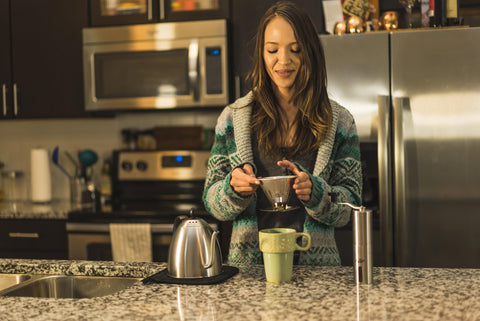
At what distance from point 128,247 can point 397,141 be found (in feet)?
4.66

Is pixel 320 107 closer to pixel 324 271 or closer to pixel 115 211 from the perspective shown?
pixel 324 271

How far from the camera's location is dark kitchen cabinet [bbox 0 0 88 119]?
345 centimetres

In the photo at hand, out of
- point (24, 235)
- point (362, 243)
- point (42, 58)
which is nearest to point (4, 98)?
point (42, 58)

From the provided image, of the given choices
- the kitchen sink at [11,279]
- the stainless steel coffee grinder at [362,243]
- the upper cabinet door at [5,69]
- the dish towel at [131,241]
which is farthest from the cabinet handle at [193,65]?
the stainless steel coffee grinder at [362,243]

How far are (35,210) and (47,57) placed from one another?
880 mm

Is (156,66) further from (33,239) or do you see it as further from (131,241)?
(33,239)

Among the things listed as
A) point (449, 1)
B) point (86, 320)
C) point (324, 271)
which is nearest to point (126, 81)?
point (449, 1)

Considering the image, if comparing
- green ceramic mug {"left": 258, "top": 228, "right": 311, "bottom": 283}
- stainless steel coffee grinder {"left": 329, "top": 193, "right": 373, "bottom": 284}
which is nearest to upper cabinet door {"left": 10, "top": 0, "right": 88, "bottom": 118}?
green ceramic mug {"left": 258, "top": 228, "right": 311, "bottom": 283}

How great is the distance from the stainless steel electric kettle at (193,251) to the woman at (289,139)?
181 millimetres

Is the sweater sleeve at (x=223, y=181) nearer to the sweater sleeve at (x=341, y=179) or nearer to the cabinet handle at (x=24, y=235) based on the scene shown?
the sweater sleeve at (x=341, y=179)

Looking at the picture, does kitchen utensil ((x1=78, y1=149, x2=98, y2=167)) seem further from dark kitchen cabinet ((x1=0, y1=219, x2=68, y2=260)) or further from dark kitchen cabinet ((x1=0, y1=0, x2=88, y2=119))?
dark kitchen cabinet ((x1=0, y1=219, x2=68, y2=260))

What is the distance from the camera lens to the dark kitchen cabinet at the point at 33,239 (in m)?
3.21

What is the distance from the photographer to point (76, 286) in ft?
5.60

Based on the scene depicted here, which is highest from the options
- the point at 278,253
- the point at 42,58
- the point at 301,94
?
the point at 42,58
